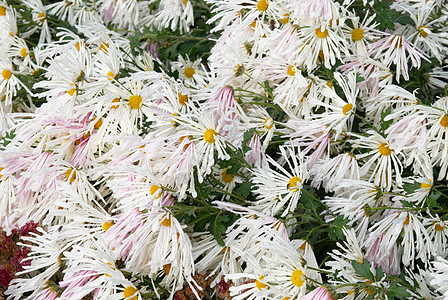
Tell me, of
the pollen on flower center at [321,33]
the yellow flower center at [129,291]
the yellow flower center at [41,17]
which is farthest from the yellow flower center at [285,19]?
the yellow flower center at [41,17]

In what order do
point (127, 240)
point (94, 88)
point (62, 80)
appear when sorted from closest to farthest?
1. point (127, 240)
2. point (94, 88)
3. point (62, 80)

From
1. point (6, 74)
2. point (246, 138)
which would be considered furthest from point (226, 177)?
point (6, 74)

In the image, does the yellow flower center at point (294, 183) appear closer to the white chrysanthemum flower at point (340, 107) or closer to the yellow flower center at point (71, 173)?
the white chrysanthemum flower at point (340, 107)

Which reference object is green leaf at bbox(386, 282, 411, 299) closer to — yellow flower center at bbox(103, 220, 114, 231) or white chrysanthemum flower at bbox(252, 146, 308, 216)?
white chrysanthemum flower at bbox(252, 146, 308, 216)

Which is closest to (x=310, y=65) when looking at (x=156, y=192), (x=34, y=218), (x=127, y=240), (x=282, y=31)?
(x=282, y=31)

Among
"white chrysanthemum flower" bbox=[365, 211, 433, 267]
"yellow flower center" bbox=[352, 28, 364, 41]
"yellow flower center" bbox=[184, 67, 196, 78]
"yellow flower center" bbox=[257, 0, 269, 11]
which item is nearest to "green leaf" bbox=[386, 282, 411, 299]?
"white chrysanthemum flower" bbox=[365, 211, 433, 267]

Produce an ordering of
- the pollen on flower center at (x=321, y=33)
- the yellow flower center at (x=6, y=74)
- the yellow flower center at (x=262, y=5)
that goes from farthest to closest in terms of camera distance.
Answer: the yellow flower center at (x=6, y=74) < the yellow flower center at (x=262, y=5) < the pollen on flower center at (x=321, y=33)

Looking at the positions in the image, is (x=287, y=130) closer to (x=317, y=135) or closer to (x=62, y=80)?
(x=317, y=135)

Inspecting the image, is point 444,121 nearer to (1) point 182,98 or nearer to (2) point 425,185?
(2) point 425,185
